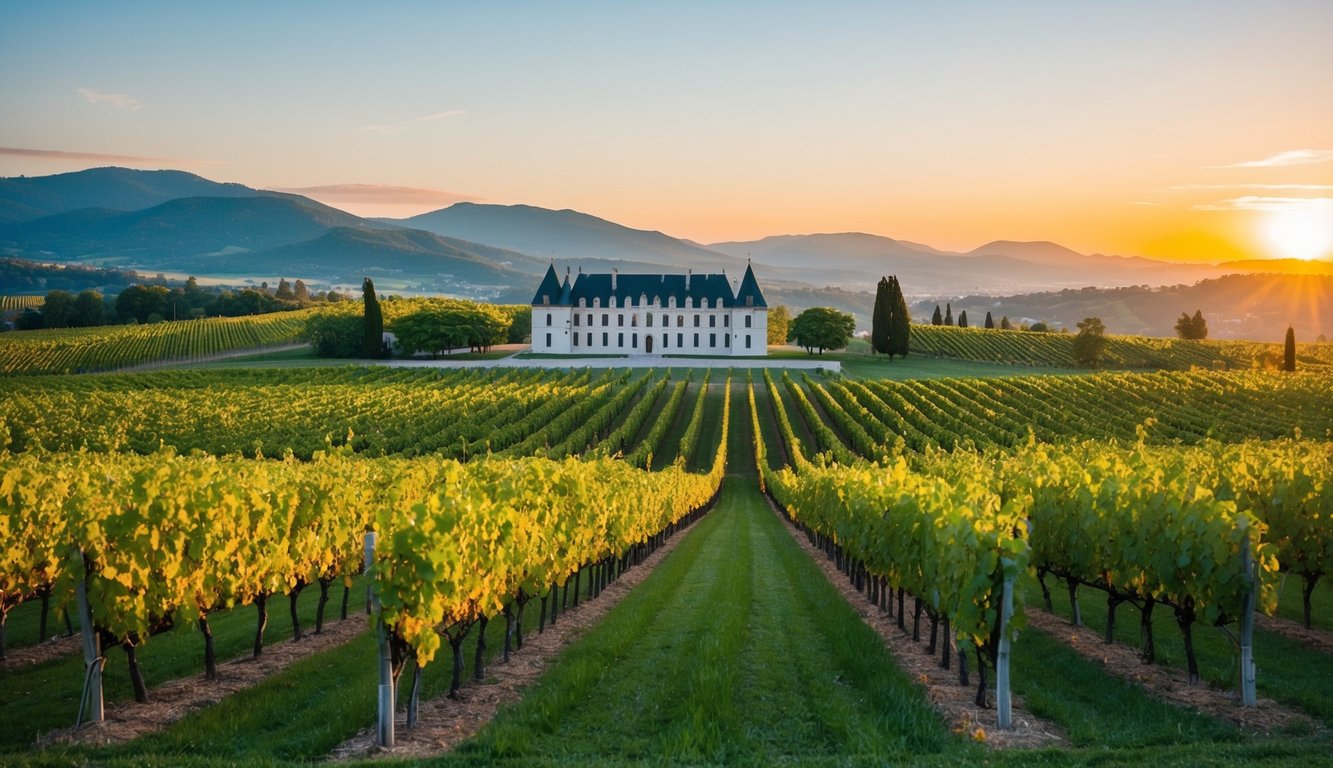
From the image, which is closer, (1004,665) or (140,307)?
(1004,665)

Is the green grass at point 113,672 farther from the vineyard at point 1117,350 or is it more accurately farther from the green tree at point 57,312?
the green tree at point 57,312

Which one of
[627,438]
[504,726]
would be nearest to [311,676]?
[504,726]

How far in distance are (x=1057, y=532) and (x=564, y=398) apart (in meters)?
44.3

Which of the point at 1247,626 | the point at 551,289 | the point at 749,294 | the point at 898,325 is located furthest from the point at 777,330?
the point at 1247,626

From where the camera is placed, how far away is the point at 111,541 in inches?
359

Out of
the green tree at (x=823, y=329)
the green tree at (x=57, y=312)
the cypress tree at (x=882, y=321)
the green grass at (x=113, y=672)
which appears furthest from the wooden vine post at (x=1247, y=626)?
the green tree at (x=57, y=312)

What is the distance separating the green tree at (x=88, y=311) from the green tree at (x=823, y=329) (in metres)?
85.1

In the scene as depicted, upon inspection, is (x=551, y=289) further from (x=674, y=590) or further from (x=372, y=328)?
(x=674, y=590)

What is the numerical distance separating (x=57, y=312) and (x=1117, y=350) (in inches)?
4847

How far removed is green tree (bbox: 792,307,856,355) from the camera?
95.1 metres

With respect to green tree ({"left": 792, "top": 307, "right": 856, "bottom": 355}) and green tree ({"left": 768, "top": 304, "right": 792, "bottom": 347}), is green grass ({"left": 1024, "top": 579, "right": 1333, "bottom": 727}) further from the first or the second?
green tree ({"left": 768, "top": 304, "right": 792, "bottom": 347})

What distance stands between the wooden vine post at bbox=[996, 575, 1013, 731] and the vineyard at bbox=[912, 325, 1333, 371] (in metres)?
90.2

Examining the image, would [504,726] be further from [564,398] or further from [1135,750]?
[564,398]

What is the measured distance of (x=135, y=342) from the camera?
88375 millimetres
